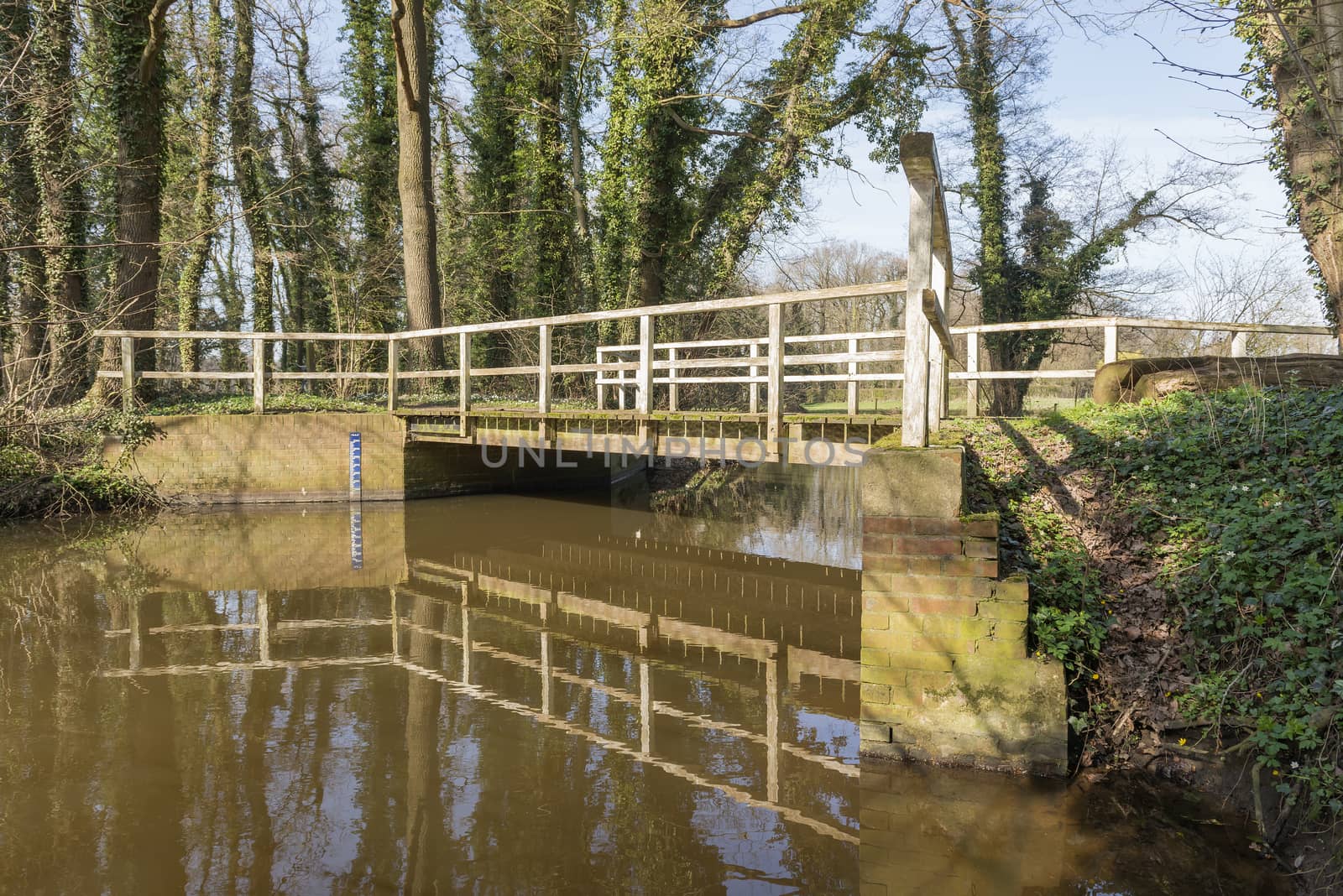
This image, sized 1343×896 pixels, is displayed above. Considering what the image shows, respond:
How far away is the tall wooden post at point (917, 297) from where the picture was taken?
12.4 feet

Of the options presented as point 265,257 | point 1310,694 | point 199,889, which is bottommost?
point 199,889

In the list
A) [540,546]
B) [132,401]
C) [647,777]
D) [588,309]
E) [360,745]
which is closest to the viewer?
[647,777]

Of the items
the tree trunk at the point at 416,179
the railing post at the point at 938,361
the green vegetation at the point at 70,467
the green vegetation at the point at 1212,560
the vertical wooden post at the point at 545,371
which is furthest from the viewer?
the tree trunk at the point at 416,179

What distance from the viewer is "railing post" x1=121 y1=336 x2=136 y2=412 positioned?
36.9 ft

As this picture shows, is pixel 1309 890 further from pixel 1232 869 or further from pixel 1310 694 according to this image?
pixel 1310 694

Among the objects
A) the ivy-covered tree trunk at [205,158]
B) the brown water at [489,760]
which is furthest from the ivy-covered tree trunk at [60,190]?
the brown water at [489,760]

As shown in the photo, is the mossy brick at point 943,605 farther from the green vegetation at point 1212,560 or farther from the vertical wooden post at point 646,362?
the vertical wooden post at point 646,362

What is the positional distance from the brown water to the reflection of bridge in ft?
0.09

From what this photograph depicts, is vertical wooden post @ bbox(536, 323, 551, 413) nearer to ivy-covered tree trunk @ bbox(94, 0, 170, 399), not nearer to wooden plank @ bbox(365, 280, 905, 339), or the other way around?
wooden plank @ bbox(365, 280, 905, 339)

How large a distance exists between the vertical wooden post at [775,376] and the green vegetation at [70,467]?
8735mm

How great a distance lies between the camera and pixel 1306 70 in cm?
319

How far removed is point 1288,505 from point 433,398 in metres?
12.4

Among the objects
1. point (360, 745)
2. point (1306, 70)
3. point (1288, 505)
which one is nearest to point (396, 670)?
point (360, 745)

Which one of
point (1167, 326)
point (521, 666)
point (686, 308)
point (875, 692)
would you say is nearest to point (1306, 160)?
point (1167, 326)
